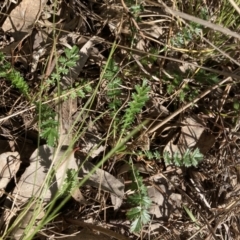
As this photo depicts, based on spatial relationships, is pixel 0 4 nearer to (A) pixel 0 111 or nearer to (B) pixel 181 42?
(A) pixel 0 111

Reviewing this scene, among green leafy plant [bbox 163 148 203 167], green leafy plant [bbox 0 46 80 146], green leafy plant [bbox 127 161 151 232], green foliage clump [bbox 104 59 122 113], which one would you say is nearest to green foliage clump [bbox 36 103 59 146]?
green leafy plant [bbox 0 46 80 146]

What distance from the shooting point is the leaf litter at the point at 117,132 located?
1812 millimetres

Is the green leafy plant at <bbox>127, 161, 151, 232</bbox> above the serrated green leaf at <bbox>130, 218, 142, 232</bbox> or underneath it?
above

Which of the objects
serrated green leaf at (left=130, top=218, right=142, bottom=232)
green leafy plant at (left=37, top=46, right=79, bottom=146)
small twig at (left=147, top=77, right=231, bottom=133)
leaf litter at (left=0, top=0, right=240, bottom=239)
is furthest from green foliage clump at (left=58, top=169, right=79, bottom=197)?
small twig at (left=147, top=77, right=231, bottom=133)

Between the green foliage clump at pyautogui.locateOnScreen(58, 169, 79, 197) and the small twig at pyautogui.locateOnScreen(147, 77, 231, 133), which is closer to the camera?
the green foliage clump at pyautogui.locateOnScreen(58, 169, 79, 197)

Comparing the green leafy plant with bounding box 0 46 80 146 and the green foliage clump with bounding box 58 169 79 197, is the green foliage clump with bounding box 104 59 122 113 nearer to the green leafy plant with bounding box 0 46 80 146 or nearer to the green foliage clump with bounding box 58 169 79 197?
the green leafy plant with bounding box 0 46 80 146

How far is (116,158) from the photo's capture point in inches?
75.4

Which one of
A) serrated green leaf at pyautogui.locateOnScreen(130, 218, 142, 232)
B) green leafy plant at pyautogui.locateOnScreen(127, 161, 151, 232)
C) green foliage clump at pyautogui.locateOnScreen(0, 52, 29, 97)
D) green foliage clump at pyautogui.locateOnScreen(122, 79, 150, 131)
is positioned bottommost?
serrated green leaf at pyautogui.locateOnScreen(130, 218, 142, 232)

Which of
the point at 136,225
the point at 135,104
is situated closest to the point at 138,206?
the point at 136,225

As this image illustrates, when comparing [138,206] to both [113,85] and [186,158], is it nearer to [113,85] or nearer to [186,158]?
[186,158]

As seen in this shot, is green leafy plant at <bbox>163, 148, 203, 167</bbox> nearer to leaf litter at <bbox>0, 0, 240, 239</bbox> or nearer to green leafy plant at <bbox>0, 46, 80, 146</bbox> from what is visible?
leaf litter at <bbox>0, 0, 240, 239</bbox>

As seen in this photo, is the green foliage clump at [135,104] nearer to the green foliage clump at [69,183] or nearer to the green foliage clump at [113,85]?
the green foliage clump at [113,85]

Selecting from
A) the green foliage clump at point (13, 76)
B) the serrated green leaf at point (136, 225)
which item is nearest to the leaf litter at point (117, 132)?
the serrated green leaf at point (136, 225)

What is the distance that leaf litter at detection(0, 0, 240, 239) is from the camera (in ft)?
5.95
